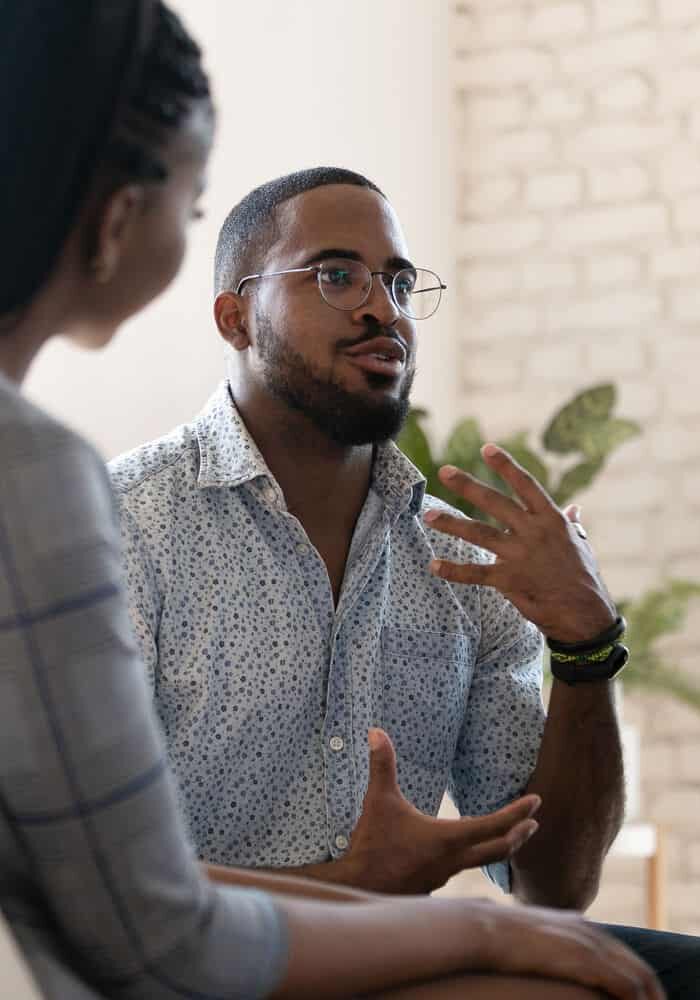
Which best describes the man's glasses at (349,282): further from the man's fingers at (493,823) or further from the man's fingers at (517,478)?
the man's fingers at (493,823)

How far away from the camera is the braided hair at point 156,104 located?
2.68 feet

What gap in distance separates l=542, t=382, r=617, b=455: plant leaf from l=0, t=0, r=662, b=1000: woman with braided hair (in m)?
2.49

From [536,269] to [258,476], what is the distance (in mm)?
2553

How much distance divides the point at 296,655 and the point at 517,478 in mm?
346

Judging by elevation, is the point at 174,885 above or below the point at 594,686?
above

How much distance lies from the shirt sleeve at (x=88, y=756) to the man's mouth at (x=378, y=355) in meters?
1.10

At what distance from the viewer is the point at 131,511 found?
5.44 ft

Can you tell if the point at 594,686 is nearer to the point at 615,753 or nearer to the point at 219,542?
the point at 615,753

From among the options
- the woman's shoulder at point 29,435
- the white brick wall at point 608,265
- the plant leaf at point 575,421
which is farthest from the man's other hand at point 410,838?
the white brick wall at point 608,265

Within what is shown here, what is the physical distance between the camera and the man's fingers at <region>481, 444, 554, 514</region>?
1.60 meters

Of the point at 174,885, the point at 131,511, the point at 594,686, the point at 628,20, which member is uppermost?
the point at 628,20

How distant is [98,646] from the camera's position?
73cm

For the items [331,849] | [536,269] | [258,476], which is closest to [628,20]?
[536,269]

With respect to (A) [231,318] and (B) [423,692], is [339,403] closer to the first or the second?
(A) [231,318]
